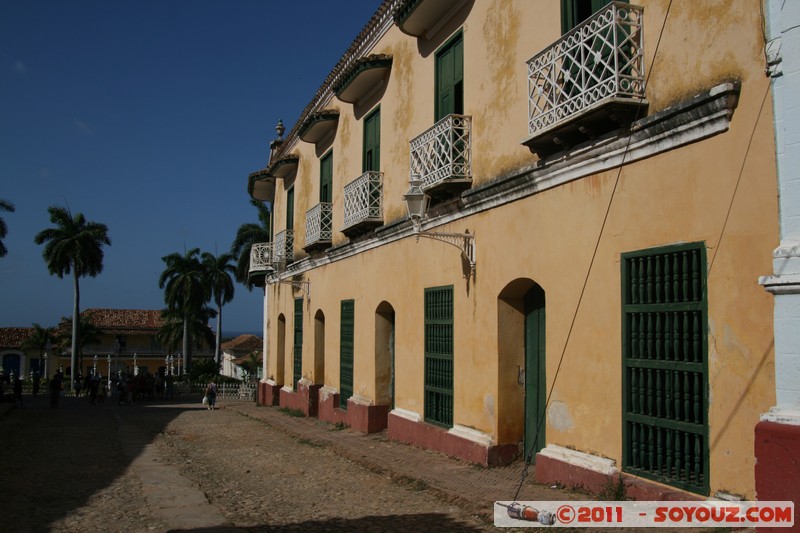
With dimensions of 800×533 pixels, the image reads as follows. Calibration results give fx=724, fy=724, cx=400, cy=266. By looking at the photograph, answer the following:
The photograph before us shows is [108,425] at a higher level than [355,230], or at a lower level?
lower

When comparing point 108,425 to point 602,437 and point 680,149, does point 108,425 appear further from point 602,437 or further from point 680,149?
point 680,149

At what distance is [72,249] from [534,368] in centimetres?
4099

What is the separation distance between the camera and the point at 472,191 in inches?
385

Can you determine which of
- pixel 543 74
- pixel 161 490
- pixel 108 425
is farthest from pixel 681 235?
pixel 108 425

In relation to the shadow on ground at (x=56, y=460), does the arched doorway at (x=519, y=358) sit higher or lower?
higher

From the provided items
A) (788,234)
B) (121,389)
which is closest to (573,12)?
(788,234)

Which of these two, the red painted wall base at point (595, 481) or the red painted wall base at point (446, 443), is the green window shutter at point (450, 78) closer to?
the red painted wall base at point (446, 443)

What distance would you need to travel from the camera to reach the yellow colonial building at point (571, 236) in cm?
562

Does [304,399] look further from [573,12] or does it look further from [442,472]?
[573,12]

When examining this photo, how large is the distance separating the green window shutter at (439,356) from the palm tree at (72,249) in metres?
37.2

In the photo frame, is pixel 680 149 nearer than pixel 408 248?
Yes

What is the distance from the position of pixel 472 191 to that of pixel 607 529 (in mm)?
4970

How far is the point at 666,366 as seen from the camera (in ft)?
20.5

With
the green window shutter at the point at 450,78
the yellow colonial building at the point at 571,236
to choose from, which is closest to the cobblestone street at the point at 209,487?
the yellow colonial building at the point at 571,236
